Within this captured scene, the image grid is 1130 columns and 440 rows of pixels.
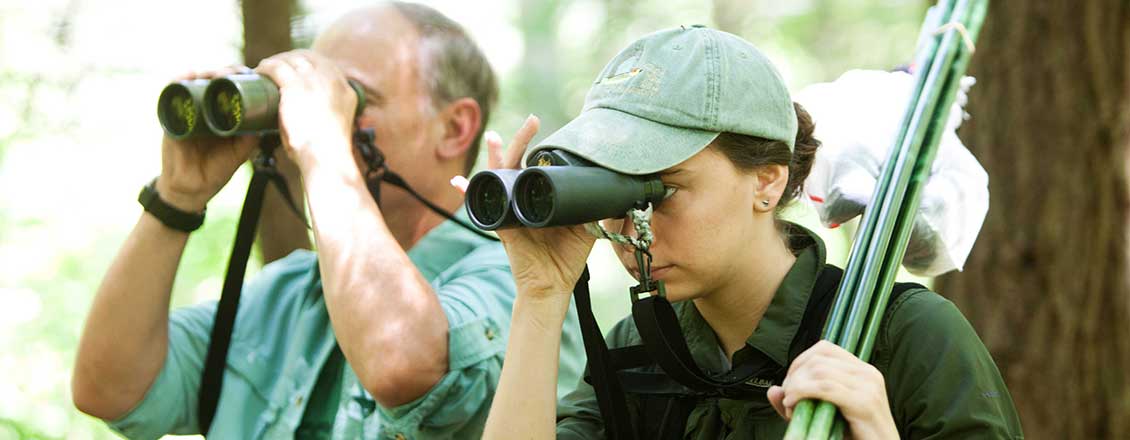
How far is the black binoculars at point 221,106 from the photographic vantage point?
2.44 meters

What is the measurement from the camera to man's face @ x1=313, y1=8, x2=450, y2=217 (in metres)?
2.73

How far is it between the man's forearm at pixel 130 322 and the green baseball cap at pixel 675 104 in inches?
50.6

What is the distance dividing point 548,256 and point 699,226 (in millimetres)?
236

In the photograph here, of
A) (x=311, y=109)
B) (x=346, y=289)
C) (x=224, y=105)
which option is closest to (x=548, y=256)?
(x=346, y=289)

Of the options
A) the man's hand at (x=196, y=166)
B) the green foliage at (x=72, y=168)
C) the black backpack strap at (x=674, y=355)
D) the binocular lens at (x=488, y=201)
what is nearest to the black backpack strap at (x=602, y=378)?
the black backpack strap at (x=674, y=355)

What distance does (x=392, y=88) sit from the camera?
2748 millimetres

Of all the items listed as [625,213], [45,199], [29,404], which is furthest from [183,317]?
[45,199]

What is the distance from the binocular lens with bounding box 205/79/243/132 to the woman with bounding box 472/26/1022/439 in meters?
0.87

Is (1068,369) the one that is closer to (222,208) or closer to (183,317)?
(183,317)

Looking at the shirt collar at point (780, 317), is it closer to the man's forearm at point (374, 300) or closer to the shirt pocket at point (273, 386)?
the man's forearm at point (374, 300)

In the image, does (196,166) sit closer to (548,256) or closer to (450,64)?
(450,64)

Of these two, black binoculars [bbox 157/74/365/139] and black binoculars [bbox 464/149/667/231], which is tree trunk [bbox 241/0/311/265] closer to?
black binoculars [bbox 157/74/365/139]

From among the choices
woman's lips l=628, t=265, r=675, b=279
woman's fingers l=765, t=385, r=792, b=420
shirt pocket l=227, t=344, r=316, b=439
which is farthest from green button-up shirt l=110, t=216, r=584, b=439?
woman's fingers l=765, t=385, r=792, b=420

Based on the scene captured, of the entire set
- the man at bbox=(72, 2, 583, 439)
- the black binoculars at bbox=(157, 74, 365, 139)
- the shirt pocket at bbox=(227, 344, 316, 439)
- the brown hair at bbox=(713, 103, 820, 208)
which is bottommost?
the shirt pocket at bbox=(227, 344, 316, 439)
